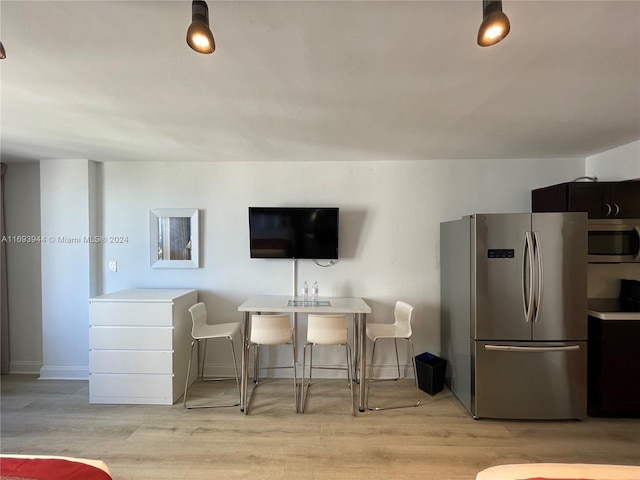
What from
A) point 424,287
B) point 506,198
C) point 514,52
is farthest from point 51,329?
point 506,198

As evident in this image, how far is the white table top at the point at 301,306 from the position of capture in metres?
2.65

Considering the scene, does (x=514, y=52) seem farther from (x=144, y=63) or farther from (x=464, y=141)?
(x=144, y=63)

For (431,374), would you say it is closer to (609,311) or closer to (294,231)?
(609,311)

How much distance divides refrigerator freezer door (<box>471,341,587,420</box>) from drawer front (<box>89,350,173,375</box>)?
2871mm

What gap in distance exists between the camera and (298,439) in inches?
88.5

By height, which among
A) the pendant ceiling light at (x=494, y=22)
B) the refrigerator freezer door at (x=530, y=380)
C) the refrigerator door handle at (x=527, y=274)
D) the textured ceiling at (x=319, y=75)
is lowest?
the refrigerator freezer door at (x=530, y=380)

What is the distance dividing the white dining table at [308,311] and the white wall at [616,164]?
110 inches

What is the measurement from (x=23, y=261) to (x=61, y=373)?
140 centimetres

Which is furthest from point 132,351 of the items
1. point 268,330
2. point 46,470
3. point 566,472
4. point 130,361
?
point 566,472

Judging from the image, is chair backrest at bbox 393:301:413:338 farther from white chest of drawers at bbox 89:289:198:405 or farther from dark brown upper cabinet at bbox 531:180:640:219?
white chest of drawers at bbox 89:289:198:405

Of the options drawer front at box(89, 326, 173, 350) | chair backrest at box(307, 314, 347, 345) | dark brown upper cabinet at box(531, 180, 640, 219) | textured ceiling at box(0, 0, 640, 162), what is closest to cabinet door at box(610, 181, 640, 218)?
dark brown upper cabinet at box(531, 180, 640, 219)

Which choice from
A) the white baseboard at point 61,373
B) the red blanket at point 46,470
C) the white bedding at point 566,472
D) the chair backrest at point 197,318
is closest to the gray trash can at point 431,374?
the white bedding at point 566,472

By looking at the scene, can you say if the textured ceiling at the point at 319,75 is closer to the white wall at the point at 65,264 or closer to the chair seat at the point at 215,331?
the white wall at the point at 65,264

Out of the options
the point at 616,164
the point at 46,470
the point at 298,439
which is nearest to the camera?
the point at 46,470
